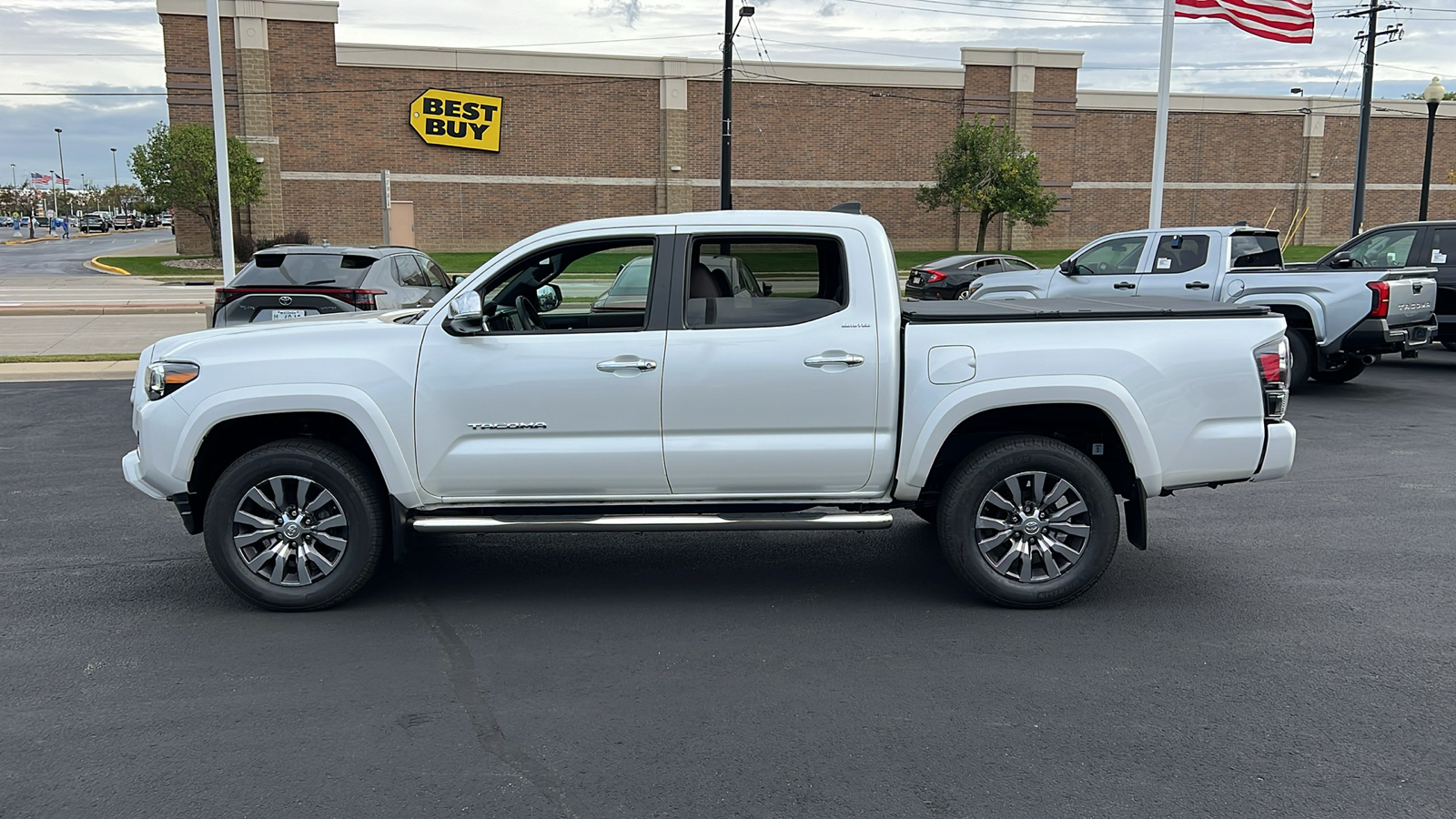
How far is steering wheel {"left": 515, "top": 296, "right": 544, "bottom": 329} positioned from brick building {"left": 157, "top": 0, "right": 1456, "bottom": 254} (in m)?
37.3

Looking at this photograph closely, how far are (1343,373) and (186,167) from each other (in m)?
33.7

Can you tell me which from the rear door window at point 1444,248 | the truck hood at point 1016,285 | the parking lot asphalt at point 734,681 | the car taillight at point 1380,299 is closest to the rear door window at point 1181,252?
the truck hood at point 1016,285

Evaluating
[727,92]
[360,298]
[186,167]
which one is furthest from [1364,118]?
[186,167]

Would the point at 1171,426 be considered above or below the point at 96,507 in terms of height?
above

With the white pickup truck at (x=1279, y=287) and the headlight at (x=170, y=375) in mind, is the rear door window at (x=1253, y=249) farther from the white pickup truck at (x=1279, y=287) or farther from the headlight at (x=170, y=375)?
the headlight at (x=170, y=375)

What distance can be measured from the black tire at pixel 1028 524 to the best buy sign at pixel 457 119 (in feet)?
128

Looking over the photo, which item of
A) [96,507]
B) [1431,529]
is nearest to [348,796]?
[96,507]

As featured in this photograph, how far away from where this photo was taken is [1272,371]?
5.51 meters

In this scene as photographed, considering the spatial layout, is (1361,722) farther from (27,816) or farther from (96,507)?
(96,507)

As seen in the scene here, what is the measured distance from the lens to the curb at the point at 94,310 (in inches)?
885

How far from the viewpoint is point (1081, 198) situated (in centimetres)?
4878

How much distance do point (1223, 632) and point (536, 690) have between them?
10.5 ft

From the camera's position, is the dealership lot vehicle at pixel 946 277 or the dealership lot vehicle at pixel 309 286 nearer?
the dealership lot vehicle at pixel 309 286

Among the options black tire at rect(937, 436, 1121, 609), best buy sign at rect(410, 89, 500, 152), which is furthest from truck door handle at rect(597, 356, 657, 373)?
best buy sign at rect(410, 89, 500, 152)
